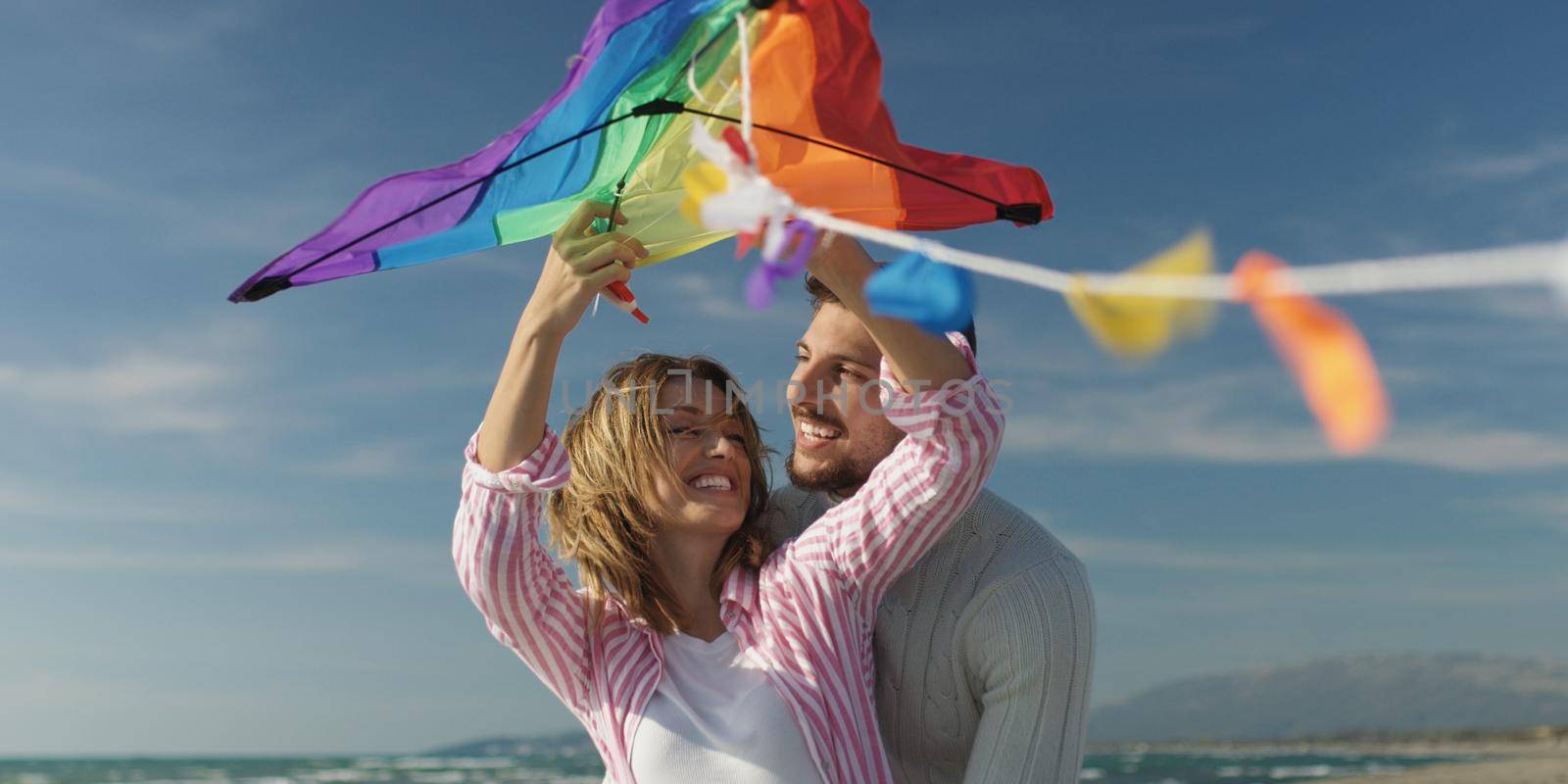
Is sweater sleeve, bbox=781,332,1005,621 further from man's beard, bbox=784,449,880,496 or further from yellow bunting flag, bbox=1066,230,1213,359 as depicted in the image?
yellow bunting flag, bbox=1066,230,1213,359

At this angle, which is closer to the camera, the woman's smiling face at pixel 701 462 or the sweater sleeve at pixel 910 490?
the sweater sleeve at pixel 910 490

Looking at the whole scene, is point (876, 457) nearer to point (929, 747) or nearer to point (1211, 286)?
point (929, 747)

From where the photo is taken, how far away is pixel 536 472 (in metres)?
2.13

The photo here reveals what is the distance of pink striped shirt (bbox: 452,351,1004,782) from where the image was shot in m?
2.15

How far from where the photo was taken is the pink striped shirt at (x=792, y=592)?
215 cm

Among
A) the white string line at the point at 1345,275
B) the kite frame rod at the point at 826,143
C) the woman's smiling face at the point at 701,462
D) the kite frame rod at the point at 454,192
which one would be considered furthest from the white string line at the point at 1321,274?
the woman's smiling face at the point at 701,462

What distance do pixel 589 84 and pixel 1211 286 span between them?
4.38 ft

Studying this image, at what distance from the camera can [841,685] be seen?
2438 mm

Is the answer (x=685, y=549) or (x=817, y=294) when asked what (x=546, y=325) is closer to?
(x=685, y=549)

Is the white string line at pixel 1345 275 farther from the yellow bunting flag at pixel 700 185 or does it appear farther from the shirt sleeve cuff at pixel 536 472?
the shirt sleeve cuff at pixel 536 472

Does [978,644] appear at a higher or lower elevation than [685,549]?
lower

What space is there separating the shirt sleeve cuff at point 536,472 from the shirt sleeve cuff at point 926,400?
591 mm

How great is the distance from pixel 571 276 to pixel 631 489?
26.3 inches

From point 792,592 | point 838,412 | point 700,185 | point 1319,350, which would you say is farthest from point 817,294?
point 1319,350
